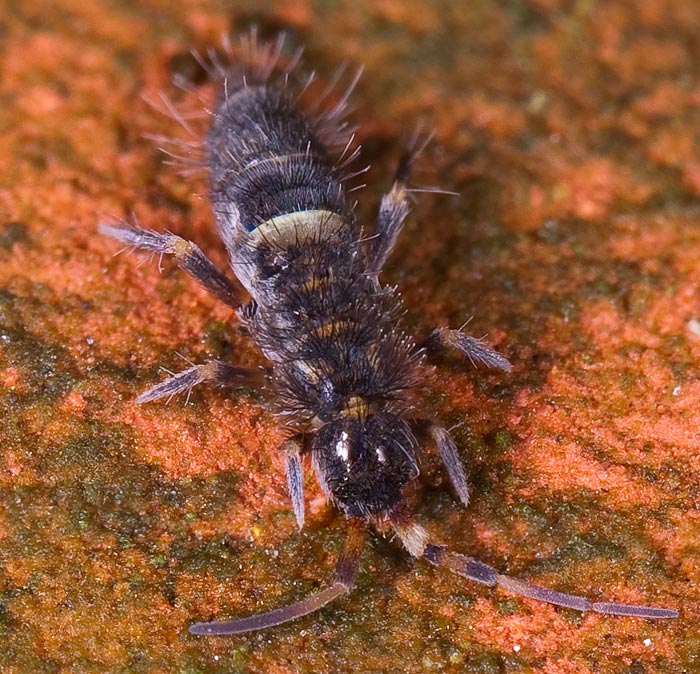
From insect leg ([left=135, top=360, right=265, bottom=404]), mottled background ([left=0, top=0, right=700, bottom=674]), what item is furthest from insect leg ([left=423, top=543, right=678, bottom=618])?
insect leg ([left=135, top=360, right=265, bottom=404])

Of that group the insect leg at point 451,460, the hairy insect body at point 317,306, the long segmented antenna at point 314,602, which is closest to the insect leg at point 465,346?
the hairy insect body at point 317,306

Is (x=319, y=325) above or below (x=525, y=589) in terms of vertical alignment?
above

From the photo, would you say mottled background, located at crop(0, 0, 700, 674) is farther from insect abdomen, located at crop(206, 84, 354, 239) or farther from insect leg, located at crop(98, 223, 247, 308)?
insect abdomen, located at crop(206, 84, 354, 239)

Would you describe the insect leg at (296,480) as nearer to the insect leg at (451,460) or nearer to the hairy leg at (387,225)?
the insect leg at (451,460)

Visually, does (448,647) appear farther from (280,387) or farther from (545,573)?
(280,387)

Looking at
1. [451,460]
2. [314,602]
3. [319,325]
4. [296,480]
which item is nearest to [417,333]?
[319,325]

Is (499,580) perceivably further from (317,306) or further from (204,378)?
(204,378)

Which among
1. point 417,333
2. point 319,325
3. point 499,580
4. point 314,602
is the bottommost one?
point 314,602

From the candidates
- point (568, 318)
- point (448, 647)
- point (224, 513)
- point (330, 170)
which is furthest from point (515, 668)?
point (330, 170)
